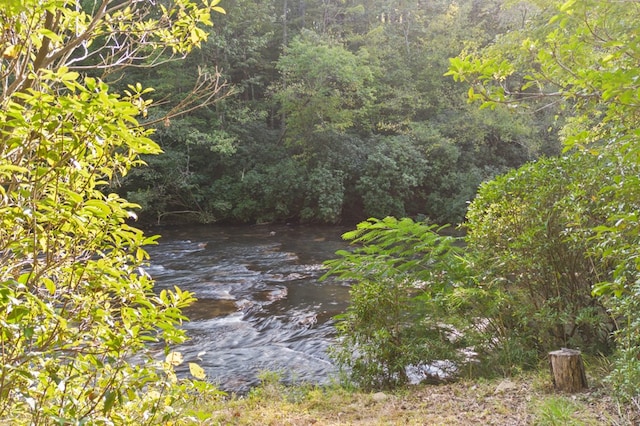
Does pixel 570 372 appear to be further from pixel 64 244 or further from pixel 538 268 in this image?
pixel 64 244

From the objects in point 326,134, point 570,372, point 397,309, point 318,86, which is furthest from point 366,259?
point 326,134

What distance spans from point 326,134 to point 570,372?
16.2 meters

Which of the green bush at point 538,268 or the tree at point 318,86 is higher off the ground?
the tree at point 318,86

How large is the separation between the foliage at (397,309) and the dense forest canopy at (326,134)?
42.2 ft

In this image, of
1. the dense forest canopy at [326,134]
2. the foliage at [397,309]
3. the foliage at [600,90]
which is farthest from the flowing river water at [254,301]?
the dense forest canopy at [326,134]

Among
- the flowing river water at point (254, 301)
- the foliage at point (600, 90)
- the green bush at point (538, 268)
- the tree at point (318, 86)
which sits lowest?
the flowing river water at point (254, 301)

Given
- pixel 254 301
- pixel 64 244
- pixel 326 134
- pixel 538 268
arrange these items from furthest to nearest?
pixel 326 134, pixel 254 301, pixel 538 268, pixel 64 244

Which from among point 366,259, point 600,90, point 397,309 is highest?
point 600,90

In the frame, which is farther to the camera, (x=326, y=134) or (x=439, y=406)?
(x=326, y=134)

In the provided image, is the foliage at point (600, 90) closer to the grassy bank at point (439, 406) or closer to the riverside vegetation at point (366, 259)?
the riverside vegetation at point (366, 259)

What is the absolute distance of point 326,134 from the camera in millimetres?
19328

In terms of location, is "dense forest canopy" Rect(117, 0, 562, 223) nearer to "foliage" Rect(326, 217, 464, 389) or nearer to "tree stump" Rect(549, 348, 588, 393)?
"foliage" Rect(326, 217, 464, 389)

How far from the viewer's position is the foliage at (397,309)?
479 cm

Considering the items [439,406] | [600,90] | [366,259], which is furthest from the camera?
[366,259]
